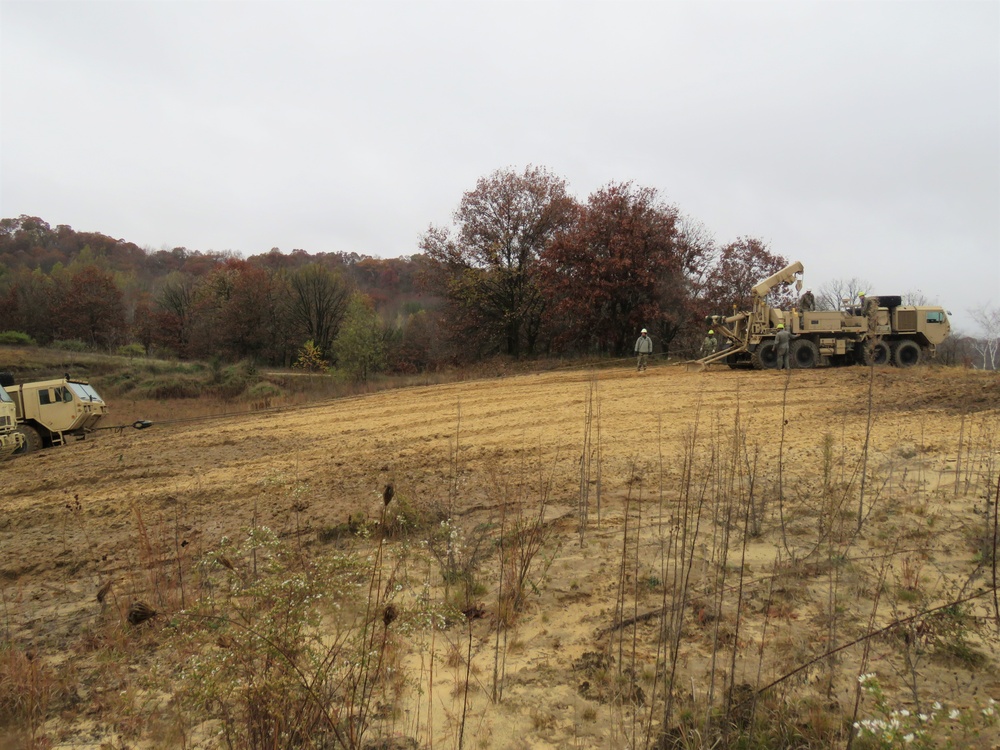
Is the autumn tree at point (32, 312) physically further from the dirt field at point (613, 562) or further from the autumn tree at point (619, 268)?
the dirt field at point (613, 562)

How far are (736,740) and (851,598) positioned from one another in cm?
185

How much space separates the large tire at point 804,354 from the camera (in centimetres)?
1884

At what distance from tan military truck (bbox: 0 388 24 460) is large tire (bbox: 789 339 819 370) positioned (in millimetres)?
20445

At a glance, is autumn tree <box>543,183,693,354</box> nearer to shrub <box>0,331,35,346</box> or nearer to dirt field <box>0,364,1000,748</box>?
dirt field <box>0,364,1000,748</box>

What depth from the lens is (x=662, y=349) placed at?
91.6 feet

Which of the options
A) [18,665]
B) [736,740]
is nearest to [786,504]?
[736,740]

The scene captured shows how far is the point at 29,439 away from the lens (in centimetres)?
1592

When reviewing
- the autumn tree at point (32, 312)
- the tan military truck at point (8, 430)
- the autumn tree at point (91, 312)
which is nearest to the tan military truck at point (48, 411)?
the tan military truck at point (8, 430)

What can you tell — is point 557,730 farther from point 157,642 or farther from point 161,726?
point 157,642

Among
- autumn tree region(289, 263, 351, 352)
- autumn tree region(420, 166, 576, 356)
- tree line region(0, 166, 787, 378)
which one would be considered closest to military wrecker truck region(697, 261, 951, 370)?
tree line region(0, 166, 787, 378)

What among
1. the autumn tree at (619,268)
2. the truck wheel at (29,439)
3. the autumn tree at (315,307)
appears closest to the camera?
the truck wheel at (29,439)

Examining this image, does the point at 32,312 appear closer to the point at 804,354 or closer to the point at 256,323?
the point at 256,323

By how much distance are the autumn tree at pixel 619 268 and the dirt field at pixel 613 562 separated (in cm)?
1434

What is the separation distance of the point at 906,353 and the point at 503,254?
17.5 meters
